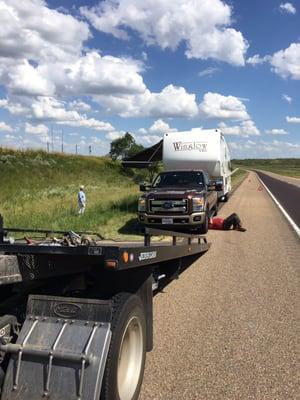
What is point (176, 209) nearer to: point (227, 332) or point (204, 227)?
point (204, 227)

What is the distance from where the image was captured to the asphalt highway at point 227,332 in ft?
13.8

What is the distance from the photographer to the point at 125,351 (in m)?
3.69

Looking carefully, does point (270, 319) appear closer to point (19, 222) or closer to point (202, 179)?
point (202, 179)

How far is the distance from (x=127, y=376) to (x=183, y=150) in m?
15.9

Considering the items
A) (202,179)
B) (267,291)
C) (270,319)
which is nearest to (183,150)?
(202,179)

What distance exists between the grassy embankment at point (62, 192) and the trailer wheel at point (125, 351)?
1031 cm

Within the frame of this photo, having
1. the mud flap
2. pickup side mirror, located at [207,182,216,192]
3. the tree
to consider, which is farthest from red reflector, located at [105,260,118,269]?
the tree

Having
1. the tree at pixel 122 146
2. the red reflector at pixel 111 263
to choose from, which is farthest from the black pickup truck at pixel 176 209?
the tree at pixel 122 146

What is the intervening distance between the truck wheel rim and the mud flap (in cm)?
34

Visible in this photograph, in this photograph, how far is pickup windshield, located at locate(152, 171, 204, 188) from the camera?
15789 mm

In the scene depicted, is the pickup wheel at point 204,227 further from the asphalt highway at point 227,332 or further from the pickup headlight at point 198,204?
the asphalt highway at point 227,332

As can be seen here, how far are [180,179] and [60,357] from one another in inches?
520

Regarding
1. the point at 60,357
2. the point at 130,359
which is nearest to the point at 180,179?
the point at 130,359

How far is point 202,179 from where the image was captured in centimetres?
1591
